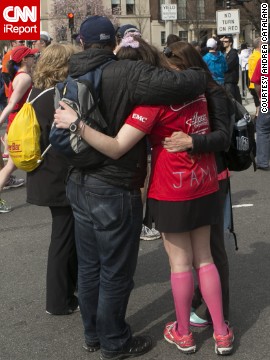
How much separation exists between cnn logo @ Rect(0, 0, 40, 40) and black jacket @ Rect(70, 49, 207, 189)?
10523mm

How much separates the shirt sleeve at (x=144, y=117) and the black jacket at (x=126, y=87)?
3 centimetres

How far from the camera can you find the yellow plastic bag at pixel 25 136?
3.60 metres

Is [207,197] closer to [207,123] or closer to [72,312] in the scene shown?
[207,123]

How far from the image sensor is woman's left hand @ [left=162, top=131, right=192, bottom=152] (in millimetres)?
2906

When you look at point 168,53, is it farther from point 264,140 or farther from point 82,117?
point 264,140

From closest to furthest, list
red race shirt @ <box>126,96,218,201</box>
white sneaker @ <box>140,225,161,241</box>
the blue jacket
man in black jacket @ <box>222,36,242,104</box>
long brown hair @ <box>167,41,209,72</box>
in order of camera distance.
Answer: red race shirt @ <box>126,96,218,201</box> → long brown hair @ <box>167,41,209,72</box> → white sneaker @ <box>140,225,161,241</box> → the blue jacket → man in black jacket @ <box>222,36,242,104</box>

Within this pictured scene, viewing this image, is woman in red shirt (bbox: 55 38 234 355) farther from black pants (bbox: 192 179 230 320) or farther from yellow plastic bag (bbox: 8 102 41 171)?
yellow plastic bag (bbox: 8 102 41 171)

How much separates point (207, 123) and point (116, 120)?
1.68 ft

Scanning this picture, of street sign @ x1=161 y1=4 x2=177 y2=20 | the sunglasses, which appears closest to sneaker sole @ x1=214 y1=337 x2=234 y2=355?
the sunglasses

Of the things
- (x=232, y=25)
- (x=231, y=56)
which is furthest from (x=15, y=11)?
(x=232, y=25)

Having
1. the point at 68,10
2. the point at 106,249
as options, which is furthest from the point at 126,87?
the point at 68,10

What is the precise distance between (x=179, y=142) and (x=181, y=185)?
23 cm

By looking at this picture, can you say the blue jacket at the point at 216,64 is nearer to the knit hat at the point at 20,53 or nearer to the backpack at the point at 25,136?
the knit hat at the point at 20,53

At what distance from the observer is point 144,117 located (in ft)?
9.28
